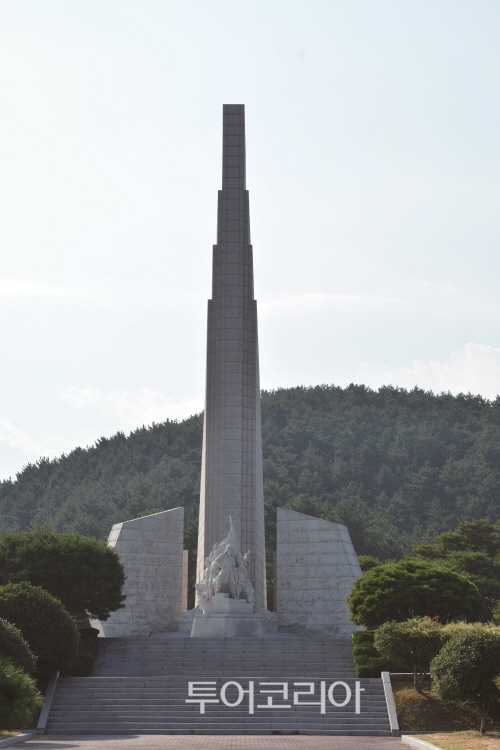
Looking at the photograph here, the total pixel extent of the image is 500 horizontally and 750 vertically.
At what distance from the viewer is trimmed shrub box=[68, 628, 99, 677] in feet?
74.2

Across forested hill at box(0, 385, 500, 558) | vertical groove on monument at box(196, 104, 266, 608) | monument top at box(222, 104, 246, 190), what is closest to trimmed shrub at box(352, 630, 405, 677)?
vertical groove on monument at box(196, 104, 266, 608)

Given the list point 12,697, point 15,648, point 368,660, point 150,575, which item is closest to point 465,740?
point 368,660

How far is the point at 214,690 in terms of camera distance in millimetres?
19812

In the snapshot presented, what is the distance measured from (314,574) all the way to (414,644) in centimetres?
1280

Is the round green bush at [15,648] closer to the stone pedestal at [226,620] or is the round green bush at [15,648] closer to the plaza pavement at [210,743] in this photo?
the plaza pavement at [210,743]

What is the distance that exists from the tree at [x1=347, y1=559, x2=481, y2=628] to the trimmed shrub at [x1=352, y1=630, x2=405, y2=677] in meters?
1.66

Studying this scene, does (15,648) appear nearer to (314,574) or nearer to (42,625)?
(42,625)

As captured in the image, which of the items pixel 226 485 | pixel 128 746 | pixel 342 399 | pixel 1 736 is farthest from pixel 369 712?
pixel 342 399

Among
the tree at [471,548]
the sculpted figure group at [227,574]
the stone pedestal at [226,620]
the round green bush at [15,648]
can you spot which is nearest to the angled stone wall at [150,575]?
the sculpted figure group at [227,574]

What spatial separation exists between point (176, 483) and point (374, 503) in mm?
13912

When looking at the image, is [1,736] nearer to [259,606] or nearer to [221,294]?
[259,606]

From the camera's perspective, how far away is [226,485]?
32.0 meters

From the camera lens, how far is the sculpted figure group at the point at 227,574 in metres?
27.8

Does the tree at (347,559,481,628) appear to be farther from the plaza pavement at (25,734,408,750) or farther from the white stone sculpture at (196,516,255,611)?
the plaza pavement at (25,734,408,750)
